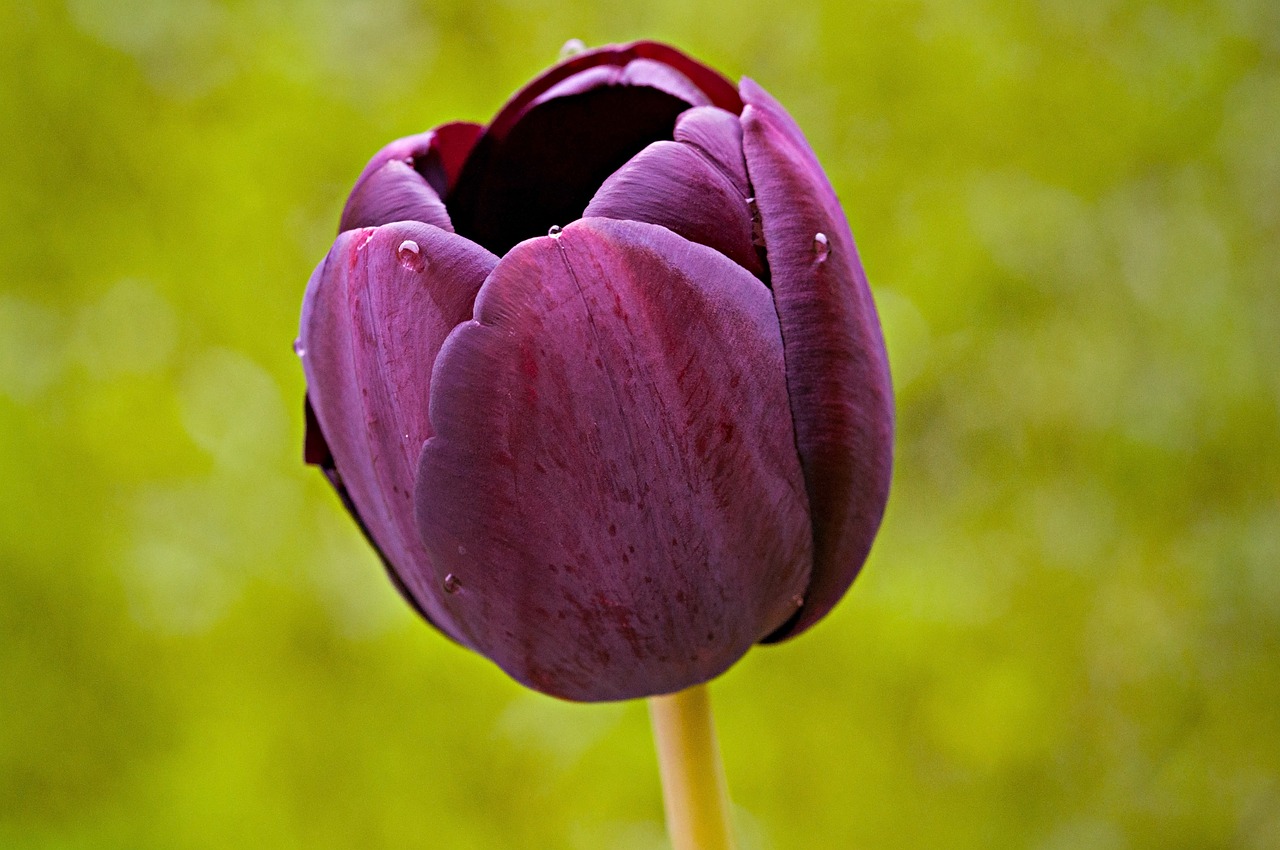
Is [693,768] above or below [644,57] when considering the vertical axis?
below

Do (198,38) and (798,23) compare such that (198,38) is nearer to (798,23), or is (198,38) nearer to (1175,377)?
(798,23)

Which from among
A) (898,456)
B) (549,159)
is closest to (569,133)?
(549,159)

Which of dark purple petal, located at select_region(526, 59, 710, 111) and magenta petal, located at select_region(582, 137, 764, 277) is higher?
dark purple petal, located at select_region(526, 59, 710, 111)

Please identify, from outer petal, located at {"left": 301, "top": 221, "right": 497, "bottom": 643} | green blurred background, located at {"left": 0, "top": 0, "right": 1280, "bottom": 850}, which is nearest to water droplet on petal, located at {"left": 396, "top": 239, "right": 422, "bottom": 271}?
outer petal, located at {"left": 301, "top": 221, "right": 497, "bottom": 643}

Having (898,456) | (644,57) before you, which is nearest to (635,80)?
(644,57)

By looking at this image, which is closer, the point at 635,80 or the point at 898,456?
the point at 635,80

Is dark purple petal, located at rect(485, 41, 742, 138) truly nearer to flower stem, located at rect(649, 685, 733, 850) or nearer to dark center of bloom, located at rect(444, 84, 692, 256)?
dark center of bloom, located at rect(444, 84, 692, 256)

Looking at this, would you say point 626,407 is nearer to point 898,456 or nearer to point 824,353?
point 824,353
